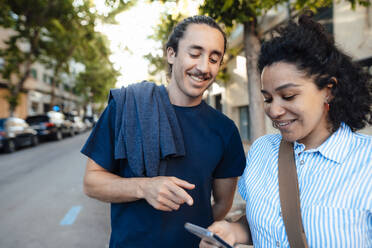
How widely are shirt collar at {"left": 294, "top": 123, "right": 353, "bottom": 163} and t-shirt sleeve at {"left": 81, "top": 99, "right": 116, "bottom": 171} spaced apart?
107cm

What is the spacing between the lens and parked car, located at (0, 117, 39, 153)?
12.7 metres

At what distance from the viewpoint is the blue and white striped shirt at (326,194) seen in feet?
3.84

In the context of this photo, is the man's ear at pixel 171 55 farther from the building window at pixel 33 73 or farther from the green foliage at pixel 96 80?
the green foliage at pixel 96 80

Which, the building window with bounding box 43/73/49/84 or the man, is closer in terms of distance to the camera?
the man

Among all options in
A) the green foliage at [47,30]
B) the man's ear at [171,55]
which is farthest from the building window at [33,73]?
the man's ear at [171,55]

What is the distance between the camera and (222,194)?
207 centimetres

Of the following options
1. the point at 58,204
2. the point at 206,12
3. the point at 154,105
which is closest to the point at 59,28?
the point at 58,204

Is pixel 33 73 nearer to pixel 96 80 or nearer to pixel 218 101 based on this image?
pixel 96 80

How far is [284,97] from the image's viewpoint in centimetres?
137

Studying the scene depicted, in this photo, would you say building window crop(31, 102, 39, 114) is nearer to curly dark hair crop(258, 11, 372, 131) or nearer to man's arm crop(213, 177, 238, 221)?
man's arm crop(213, 177, 238, 221)

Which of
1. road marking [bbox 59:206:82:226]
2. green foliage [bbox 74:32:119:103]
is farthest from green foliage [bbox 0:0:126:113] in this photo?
green foliage [bbox 74:32:119:103]

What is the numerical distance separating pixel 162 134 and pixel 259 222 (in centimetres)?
70

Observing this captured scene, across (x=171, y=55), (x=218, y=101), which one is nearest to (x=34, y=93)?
(x=218, y=101)

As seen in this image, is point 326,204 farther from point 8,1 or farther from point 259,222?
point 8,1
